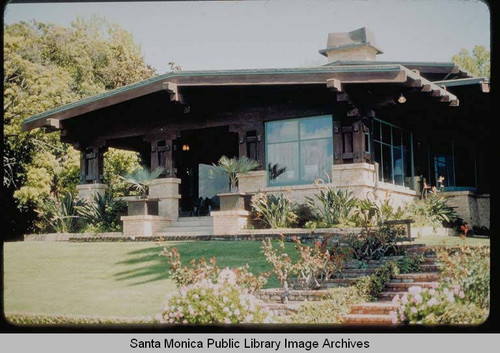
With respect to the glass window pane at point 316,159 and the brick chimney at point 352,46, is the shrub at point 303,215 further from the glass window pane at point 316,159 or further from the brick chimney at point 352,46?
the brick chimney at point 352,46

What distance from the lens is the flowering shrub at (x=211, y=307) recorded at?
26.1 ft

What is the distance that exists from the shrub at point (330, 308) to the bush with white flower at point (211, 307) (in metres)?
0.57

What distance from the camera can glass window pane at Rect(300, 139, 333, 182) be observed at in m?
15.4

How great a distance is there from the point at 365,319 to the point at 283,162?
25.5 feet

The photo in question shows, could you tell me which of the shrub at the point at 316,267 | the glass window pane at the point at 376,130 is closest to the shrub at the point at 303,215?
the glass window pane at the point at 376,130

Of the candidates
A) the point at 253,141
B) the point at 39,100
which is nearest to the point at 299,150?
the point at 253,141

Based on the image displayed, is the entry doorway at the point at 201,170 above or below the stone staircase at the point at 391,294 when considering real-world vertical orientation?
above

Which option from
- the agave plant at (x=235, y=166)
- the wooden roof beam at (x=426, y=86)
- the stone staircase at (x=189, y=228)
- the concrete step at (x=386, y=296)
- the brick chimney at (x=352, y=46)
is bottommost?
the concrete step at (x=386, y=296)

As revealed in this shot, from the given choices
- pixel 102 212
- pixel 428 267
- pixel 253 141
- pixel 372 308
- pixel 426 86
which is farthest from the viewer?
pixel 102 212

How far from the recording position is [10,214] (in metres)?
19.1

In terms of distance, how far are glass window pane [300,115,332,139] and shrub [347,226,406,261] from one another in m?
4.01

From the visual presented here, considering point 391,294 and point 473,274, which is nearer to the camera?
point 473,274

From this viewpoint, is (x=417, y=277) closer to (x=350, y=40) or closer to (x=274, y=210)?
(x=274, y=210)

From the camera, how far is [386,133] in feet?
55.6
